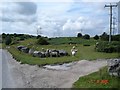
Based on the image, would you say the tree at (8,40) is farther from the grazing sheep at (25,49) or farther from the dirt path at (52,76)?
the dirt path at (52,76)

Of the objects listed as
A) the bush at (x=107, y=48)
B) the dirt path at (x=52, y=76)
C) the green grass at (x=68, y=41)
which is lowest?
the dirt path at (x=52, y=76)

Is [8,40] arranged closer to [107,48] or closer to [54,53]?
[54,53]

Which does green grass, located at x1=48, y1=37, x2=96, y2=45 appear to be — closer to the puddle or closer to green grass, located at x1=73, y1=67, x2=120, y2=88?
the puddle

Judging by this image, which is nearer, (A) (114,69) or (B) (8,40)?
(A) (114,69)

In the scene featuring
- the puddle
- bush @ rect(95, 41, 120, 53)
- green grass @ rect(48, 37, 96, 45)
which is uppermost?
green grass @ rect(48, 37, 96, 45)

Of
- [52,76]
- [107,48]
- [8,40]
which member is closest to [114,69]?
[52,76]

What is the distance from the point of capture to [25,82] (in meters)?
22.6

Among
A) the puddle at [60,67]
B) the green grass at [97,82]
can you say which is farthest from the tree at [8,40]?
the green grass at [97,82]

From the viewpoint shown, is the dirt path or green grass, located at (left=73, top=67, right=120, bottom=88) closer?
green grass, located at (left=73, top=67, right=120, bottom=88)

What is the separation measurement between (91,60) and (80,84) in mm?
12504

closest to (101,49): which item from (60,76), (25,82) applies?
(60,76)

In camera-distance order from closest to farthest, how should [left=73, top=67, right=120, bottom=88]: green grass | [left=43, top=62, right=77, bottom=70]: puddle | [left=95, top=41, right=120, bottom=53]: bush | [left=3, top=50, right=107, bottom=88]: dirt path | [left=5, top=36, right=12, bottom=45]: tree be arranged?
[left=73, top=67, right=120, bottom=88]: green grass → [left=3, top=50, right=107, bottom=88]: dirt path → [left=43, top=62, right=77, bottom=70]: puddle → [left=95, top=41, right=120, bottom=53]: bush → [left=5, top=36, right=12, bottom=45]: tree

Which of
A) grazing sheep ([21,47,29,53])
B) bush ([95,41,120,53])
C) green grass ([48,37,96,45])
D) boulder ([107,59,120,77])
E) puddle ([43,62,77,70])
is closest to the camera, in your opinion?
boulder ([107,59,120,77])

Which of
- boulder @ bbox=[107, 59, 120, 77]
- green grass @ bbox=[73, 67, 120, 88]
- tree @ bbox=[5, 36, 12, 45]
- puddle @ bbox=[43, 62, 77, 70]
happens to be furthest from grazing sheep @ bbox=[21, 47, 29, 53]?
boulder @ bbox=[107, 59, 120, 77]
